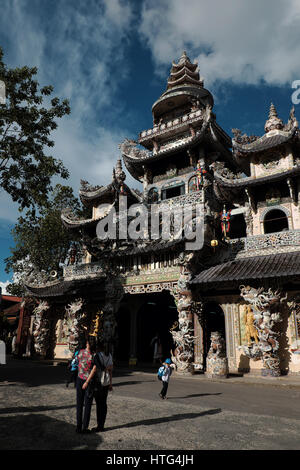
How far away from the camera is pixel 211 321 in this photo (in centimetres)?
1919

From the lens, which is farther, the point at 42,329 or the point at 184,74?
the point at 184,74

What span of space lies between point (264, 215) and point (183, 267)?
5817mm

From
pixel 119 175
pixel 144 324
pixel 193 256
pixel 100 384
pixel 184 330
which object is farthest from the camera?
pixel 119 175

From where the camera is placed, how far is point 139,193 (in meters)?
22.9

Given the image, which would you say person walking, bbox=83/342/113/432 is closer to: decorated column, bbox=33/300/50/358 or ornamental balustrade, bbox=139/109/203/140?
decorated column, bbox=33/300/50/358

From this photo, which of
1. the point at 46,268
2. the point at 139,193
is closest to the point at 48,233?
the point at 46,268

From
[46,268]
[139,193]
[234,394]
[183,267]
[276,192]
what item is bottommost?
[234,394]

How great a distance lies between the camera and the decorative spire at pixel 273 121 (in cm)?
1816

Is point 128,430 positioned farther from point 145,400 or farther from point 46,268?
point 46,268

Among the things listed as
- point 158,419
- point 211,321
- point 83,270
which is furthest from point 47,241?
point 158,419

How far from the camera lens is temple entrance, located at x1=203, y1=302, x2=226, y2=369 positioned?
1480cm

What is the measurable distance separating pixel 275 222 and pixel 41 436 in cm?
1595

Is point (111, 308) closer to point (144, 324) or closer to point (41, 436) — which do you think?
point (144, 324)
